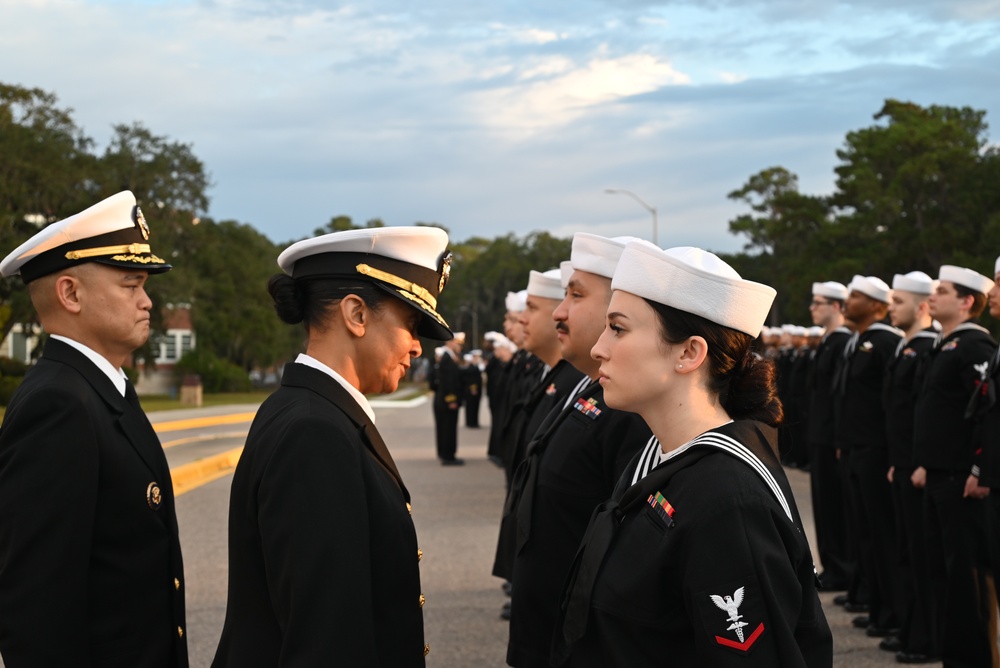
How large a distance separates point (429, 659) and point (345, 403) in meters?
4.61

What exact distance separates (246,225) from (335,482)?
83.3 meters

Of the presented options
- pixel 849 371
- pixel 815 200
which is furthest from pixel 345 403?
pixel 815 200

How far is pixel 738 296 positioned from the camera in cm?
295

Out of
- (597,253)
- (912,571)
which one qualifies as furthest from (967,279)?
(597,253)

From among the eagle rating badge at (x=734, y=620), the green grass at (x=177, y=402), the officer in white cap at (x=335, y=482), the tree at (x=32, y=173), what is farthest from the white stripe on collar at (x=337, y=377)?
the tree at (x=32, y=173)

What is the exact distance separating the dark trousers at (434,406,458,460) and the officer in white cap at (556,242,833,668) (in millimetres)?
16923

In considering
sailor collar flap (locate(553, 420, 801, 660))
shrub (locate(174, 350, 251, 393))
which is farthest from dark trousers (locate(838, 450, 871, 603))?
shrub (locate(174, 350, 251, 393))

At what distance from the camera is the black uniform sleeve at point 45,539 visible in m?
3.22

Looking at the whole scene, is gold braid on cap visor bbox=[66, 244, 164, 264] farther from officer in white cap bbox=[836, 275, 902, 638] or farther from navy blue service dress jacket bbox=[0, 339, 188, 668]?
officer in white cap bbox=[836, 275, 902, 638]

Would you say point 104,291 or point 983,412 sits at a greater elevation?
point 104,291

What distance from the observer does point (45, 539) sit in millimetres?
3264

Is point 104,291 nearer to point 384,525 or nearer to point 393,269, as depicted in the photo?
point 393,269

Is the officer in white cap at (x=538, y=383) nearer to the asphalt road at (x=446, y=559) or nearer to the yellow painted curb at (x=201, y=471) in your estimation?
the asphalt road at (x=446, y=559)

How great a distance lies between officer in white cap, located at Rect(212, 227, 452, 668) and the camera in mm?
2703
